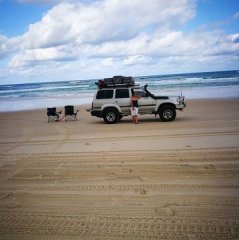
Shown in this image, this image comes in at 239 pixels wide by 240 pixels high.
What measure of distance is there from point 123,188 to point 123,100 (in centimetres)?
949

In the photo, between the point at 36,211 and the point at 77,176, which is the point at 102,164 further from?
the point at 36,211

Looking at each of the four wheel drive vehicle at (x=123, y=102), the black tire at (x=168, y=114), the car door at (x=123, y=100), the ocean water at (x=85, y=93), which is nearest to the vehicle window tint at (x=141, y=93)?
the four wheel drive vehicle at (x=123, y=102)

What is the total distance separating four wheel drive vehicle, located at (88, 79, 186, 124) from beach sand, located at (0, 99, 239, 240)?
3967 millimetres

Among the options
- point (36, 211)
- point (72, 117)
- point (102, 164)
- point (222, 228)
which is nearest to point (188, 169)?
point (102, 164)

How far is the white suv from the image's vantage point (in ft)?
49.0

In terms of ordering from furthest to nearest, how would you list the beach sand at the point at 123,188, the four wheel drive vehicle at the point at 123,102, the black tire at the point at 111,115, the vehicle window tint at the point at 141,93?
the black tire at the point at 111,115, the vehicle window tint at the point at 141,93, the four wheel drive vehicle at the point at 123,102, the beach sand at the point at 123,188

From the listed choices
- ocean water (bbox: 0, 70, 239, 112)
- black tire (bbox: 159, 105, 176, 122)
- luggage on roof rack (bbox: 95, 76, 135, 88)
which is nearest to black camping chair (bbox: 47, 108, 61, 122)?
luggage on roof rack (bbox: 95, 76, 135, 88)

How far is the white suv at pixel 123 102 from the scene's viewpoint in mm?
14945

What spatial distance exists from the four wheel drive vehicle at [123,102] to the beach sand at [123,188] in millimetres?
3967

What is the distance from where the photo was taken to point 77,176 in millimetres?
6918

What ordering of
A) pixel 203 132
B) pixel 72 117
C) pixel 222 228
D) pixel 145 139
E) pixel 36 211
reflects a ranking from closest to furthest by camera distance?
pixel 222 228 < pixel 36 211 < pixel 145 139 < pixel 203 132 < pixel 72 117

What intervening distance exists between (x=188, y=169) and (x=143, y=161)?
1293 millimetres

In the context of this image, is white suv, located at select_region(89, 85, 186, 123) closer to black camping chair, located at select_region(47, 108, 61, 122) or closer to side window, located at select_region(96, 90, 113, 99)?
side window, located at select_region(96, 90, 113, 99)

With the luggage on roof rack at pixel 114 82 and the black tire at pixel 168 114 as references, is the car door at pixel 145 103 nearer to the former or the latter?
the black tire at pixel 168 114
